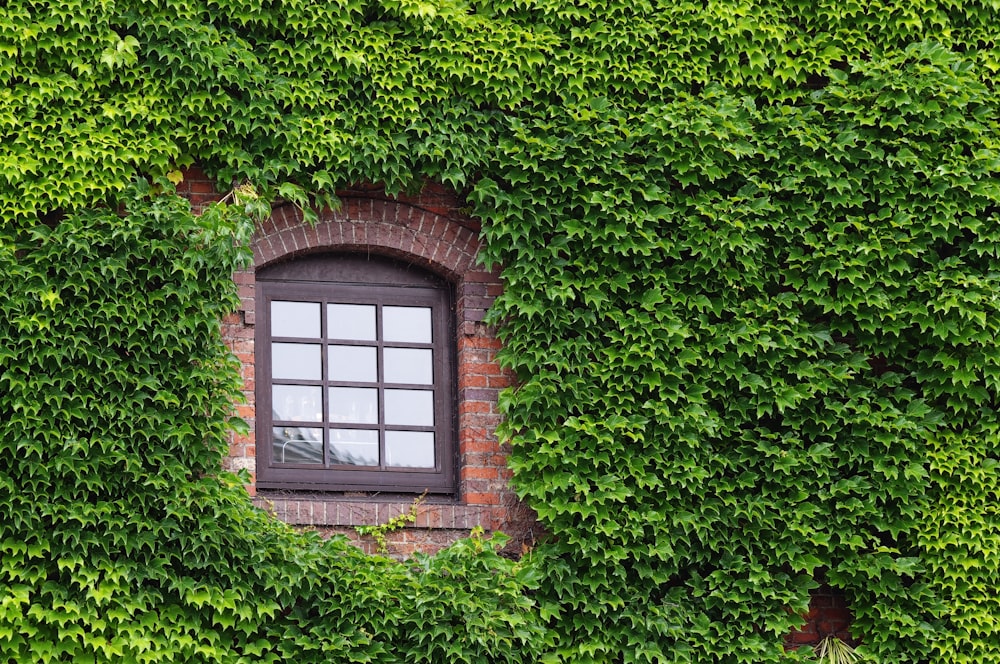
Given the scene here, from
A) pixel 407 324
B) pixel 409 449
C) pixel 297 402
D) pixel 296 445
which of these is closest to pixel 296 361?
pixel 297 402

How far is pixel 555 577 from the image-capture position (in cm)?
1127

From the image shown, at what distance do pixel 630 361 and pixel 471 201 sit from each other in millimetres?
1522

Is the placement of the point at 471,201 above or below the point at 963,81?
below

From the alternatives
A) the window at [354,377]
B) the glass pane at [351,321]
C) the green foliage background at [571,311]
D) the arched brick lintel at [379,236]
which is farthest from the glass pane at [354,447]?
the arched brick lintel at [379,236]

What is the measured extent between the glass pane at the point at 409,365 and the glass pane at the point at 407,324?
8cm

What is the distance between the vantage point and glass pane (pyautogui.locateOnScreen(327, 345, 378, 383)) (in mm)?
11852

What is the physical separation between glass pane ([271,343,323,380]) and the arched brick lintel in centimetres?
57

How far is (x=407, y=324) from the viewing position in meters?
12.1

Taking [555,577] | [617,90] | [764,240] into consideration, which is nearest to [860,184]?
[764,240]

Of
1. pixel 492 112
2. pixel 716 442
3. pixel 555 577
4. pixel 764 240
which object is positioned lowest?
pixel 555 577

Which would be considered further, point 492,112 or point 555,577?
point 492,112

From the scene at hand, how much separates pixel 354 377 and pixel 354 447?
468 millimetres

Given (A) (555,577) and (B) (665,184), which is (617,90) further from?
(A) (555,577)

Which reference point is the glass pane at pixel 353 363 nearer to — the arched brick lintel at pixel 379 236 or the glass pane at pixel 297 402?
the glass pane at pixel 297 402
